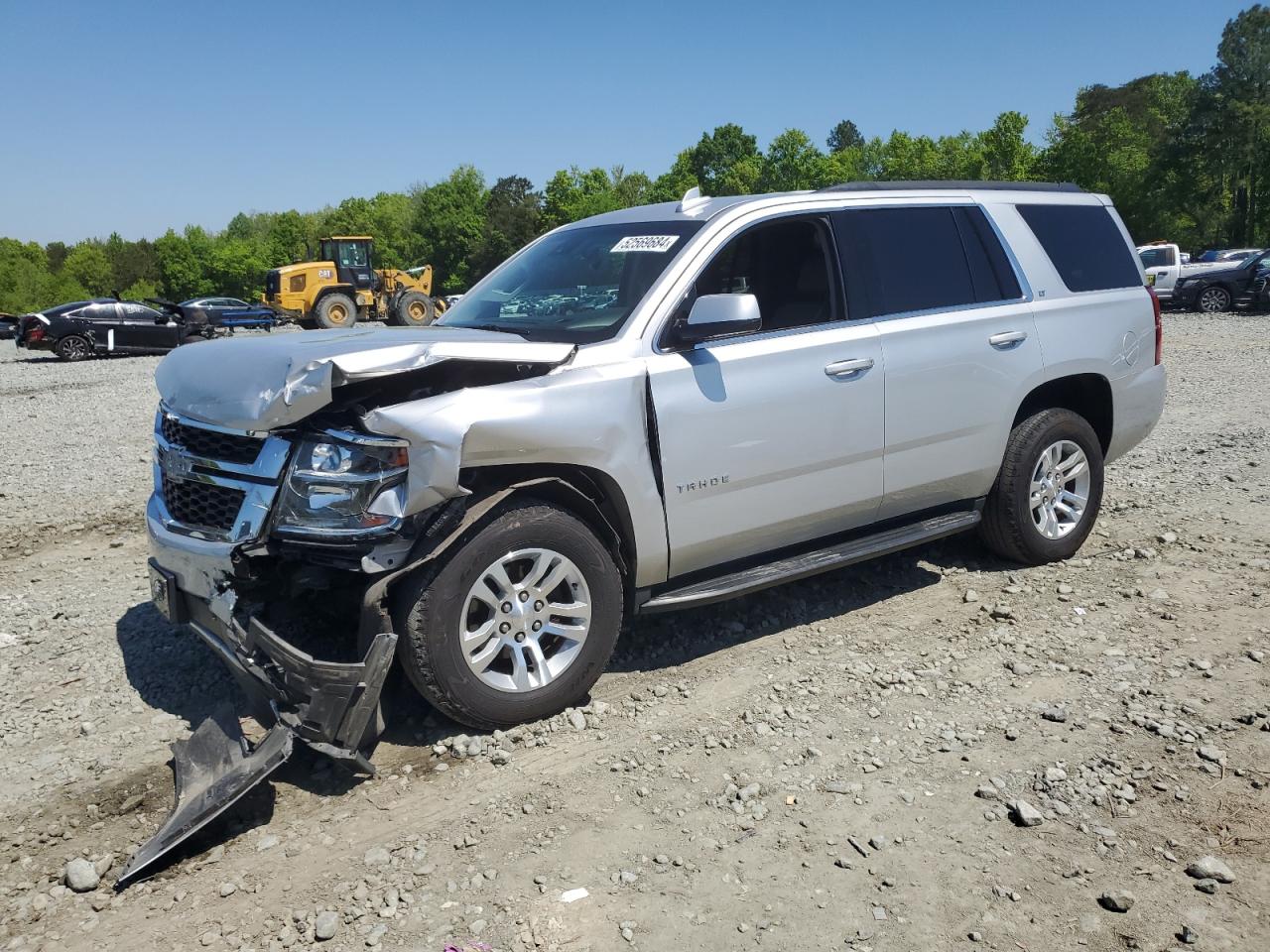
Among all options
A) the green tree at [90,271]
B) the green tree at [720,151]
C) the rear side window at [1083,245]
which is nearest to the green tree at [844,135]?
the green tree at [720,151]

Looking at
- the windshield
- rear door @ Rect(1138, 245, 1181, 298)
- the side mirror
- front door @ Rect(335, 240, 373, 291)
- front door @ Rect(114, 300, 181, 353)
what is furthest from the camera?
front door @ Rect(335, 240, 373, 291)

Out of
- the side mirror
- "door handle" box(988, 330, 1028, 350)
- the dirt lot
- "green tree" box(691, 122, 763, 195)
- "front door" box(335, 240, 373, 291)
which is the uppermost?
"green tree" box(691, 122, 763, 195)

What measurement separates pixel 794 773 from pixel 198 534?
2433mm

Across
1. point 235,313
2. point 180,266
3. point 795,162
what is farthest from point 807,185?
point 180,266

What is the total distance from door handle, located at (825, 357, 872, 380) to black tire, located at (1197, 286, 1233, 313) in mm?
24669

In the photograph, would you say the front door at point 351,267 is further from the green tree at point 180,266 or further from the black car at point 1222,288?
the green tree at point 180,266

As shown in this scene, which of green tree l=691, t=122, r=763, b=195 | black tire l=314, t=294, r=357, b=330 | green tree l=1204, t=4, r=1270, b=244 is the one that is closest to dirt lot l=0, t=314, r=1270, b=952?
black tire l=314, t=294, r=357, b=330

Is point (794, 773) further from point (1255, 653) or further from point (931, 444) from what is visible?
point (1255, 653)

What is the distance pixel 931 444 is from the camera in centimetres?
481

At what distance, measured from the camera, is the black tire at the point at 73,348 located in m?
22.6

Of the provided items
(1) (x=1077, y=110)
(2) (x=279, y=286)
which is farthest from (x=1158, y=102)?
(2) (x=279, y=286)

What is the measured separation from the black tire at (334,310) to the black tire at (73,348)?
802 cm

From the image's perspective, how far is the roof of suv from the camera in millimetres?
4523

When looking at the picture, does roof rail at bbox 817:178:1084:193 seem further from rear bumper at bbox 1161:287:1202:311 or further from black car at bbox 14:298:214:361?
rear bumper at bbox 1161:287:1202:311
